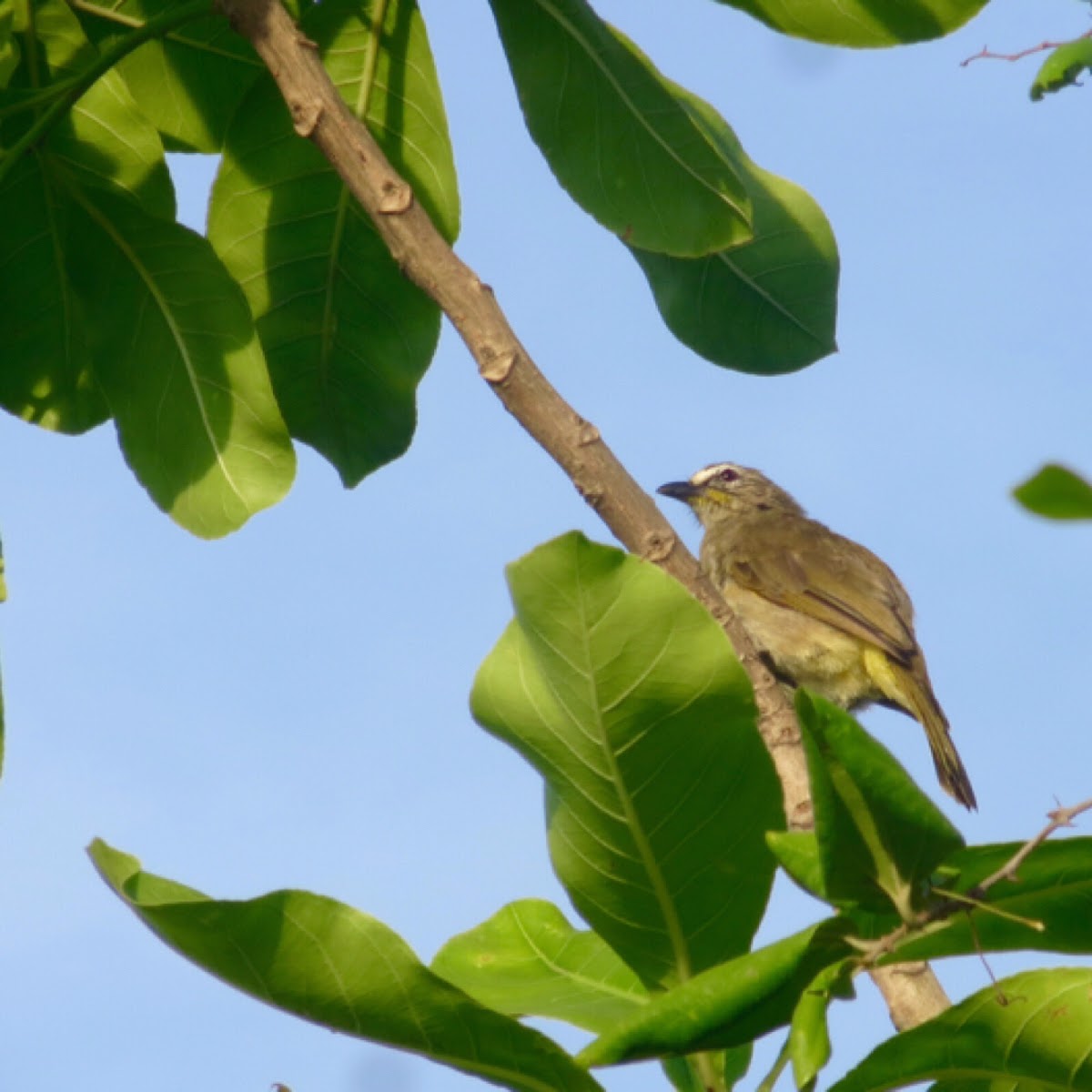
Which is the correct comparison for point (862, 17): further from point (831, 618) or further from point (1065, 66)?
point (831, 618)

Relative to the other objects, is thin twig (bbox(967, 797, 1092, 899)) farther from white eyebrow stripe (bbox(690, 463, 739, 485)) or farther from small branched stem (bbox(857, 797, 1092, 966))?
white eyebrow stripe (bbox(690, 463, 739, 485))

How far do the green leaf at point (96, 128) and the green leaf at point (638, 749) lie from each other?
163 centimetres

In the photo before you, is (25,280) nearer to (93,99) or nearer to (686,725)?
(93,99)

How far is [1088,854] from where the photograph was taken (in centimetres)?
172

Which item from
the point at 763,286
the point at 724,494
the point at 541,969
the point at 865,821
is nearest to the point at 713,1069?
the point at 541,969

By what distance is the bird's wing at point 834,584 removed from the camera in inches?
288

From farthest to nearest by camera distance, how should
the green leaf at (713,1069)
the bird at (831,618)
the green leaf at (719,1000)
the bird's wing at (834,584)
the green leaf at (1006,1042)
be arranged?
the bird's wing at (834,584)
the bird at (831,618)
the green leaf at (713,1069)
the green leaf at (1006,1042)
the green leaf at (719,1000)

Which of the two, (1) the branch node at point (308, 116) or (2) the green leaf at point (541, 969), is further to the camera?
(1) the branch node at point (308, 116)

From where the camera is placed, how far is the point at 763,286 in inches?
124

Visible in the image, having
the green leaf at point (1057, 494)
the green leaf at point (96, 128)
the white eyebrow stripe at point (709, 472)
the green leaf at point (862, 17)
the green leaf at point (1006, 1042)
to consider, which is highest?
the white eyebrow stripe at point (709, 472)

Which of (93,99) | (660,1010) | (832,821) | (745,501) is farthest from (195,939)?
(745,501)

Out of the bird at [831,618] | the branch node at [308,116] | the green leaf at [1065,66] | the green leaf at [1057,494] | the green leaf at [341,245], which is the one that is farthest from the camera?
the bird at [831,618]

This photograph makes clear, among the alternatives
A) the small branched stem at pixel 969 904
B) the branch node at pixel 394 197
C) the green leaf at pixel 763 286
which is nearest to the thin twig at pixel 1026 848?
the small branched stem at pixel 969 904

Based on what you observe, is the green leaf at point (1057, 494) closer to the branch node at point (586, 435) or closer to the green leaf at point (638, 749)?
the green leaf at point (638, 749)
